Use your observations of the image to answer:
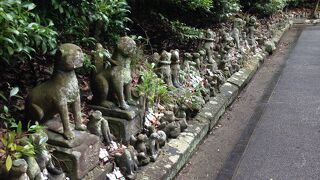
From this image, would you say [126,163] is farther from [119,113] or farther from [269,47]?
[269,47]

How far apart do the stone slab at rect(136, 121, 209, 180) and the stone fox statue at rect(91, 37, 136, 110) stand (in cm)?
52

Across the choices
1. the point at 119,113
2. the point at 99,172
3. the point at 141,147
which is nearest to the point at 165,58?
the point at 119,113

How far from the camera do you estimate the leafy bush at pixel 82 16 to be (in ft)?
10.6

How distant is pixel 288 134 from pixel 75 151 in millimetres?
2530

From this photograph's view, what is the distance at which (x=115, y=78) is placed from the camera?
11.0 feet

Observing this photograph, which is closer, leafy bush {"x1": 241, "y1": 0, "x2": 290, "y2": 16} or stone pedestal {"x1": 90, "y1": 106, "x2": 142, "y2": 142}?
stone pedestal {"x1": 90, "y1": 106, "x2": 142, "y2": 142}

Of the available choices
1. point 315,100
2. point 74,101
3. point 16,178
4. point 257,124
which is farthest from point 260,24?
point 16,178

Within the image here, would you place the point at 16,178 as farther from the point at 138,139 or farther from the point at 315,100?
the point at 315,100

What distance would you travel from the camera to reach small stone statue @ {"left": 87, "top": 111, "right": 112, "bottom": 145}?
300 centimetres

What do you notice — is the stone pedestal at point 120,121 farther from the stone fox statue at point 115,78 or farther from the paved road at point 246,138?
the paved road at point 246,138

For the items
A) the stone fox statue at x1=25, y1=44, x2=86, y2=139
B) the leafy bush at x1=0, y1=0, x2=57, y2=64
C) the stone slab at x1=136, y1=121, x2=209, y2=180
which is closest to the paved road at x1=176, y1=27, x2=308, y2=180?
the stone slab at x1=136, y1=121, x2=209, y2=180

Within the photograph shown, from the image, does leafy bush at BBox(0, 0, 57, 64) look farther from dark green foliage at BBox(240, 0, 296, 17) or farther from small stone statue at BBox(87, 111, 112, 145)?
dark green foliage at BBox(240, 0, 296, 17)

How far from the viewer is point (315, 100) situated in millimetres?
5434

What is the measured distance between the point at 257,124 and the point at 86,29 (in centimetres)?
214
